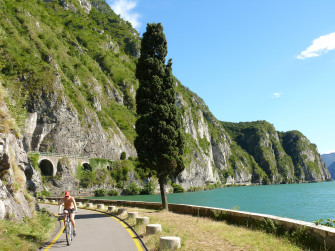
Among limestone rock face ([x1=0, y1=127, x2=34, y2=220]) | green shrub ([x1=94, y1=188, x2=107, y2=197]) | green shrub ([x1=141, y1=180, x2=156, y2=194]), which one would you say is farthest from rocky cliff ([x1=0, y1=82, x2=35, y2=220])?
green shrub ([x1=141, y1=180, x2=156, y2=194])

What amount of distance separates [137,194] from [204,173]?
7623 centimetres

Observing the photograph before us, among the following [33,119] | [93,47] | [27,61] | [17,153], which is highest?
[93,47]

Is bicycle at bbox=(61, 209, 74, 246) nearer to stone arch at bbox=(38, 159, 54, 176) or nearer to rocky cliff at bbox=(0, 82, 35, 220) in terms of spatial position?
rocky cliff at bbox=(0, 82, 35, 220)

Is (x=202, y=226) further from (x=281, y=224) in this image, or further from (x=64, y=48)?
(x=64, y=48)

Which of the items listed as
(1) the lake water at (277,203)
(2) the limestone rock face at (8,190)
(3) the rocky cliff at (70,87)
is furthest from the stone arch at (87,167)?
(2) the limestone rock face at (8,190)

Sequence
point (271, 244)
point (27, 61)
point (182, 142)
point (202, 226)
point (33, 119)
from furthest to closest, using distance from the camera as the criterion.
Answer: point (27, 61), point (33, 119), point (182, 142), point (202, 226), point (271, 244)

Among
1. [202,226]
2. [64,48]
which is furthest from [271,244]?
[64,48]

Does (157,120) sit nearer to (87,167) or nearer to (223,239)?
(223,239)

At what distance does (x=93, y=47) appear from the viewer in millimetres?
144875

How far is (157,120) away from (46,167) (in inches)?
2177

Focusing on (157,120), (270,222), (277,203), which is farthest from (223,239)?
(277,203)

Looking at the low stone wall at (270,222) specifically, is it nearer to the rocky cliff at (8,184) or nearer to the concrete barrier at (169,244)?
the concrete barrier at (169,244)

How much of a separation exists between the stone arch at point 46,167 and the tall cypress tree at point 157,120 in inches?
2045

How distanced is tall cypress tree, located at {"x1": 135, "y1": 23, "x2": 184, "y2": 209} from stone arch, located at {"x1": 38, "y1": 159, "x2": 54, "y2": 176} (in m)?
51.9
